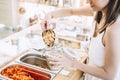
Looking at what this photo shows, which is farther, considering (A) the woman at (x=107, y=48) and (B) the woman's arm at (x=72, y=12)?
(B) the woman's arm at (x=72, y=12)

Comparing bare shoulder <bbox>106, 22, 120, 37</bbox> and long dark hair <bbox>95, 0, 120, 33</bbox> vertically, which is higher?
long dark hair <bbox>95, 0, 120, 33</bbox>

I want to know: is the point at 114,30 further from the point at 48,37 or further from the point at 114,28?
the point at 48,37

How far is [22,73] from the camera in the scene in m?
1.17

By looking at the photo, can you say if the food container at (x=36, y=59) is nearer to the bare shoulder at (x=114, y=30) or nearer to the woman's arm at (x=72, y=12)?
the woman's arm at (x=72, y=12)

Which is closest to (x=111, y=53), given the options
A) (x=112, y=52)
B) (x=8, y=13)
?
(x=112, y=52)

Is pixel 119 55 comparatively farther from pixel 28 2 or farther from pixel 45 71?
pixel 28 2

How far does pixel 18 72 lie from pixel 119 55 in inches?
25.8

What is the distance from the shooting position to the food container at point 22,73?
1119 millimetres

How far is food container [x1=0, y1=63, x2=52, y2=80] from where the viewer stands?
1119 millimetres

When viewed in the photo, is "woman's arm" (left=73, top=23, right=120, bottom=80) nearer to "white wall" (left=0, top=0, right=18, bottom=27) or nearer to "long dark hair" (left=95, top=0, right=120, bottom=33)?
"long dark hair" (left=95, top=0, right=120, bottom=33)

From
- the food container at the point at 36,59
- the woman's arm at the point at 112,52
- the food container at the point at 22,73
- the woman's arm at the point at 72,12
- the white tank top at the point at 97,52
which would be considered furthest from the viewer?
the woman's arm at the point at 72,12

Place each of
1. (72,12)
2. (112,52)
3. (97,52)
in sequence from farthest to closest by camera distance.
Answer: (72,12), (97,52), (112,52)

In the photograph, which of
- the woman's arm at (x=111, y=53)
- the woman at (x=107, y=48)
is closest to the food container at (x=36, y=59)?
the woman at (x=107, y=48)

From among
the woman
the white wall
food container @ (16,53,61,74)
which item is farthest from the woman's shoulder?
the white wall
